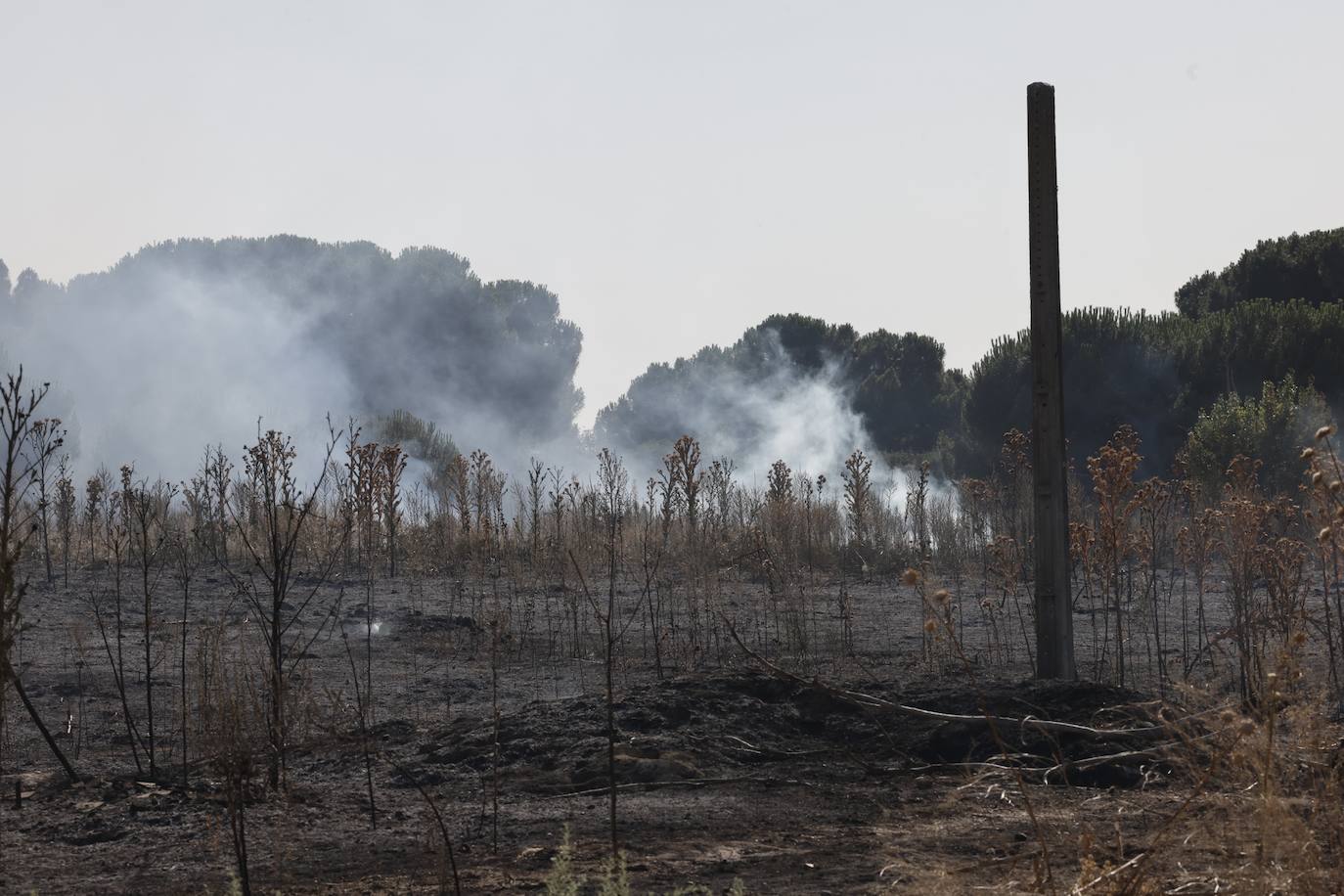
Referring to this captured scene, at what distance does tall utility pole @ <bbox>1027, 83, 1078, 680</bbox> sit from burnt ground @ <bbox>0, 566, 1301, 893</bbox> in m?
0.44

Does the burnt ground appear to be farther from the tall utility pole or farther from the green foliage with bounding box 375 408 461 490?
the green foliage with bounding box 375 408 461 490

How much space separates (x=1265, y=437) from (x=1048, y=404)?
1191cm

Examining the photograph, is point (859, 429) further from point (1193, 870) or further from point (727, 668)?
point (1193, 870)

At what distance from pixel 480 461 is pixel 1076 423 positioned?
12745 mm

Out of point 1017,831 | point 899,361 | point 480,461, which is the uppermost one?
point 899,361

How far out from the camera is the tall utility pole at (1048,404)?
7.31 metres

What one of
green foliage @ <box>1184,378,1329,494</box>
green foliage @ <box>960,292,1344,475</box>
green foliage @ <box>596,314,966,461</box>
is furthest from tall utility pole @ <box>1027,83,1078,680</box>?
green foliage @ <box>596,314,966,461</box>

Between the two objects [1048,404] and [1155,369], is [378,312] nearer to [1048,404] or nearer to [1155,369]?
[1155,369]

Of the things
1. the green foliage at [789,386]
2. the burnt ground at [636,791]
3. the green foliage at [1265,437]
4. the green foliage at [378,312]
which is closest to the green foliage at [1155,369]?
the green foliage at [1265,437]

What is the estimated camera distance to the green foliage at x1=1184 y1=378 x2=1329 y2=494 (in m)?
17.5

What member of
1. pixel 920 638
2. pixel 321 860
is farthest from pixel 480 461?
pixel 321 860

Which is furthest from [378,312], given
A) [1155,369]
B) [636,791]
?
[636,791]

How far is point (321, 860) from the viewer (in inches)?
181

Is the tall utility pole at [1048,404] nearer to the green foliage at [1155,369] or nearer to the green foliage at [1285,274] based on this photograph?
the green foliage at [1155,369]
